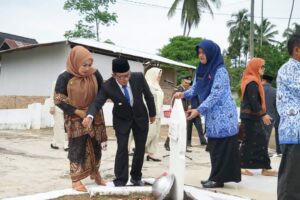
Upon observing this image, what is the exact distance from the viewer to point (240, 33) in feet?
177

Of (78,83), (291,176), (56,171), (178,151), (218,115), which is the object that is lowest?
(56,171)

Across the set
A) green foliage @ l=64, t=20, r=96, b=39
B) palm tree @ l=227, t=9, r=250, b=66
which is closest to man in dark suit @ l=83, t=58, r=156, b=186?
A: green foliage @ l=64, t=20, r=96, b=39

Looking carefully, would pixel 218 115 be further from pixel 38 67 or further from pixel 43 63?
pixel 38 67

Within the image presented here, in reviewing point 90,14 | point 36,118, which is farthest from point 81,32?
point 36,118

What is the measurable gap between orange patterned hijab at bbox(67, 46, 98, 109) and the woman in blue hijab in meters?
1.17

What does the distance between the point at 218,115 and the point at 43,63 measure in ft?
48.7

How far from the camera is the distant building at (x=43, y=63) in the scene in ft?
60.6

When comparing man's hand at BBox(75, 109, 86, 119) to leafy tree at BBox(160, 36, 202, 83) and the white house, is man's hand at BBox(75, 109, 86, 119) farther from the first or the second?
leafy tree at BBox(160, 36, 202, 83)

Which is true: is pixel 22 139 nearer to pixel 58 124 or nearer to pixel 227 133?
pixel 58 124

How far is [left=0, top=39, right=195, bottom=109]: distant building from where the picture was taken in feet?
60.6

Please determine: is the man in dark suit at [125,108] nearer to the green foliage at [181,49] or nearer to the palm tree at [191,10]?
the green foliage at [181,49]

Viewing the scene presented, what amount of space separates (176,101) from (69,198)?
151 centimetres

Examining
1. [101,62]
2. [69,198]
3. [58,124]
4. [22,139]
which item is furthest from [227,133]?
[101,62]

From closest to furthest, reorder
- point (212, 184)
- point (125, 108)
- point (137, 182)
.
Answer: point (125, 108)
point (137, 182)
point (212, 184)
